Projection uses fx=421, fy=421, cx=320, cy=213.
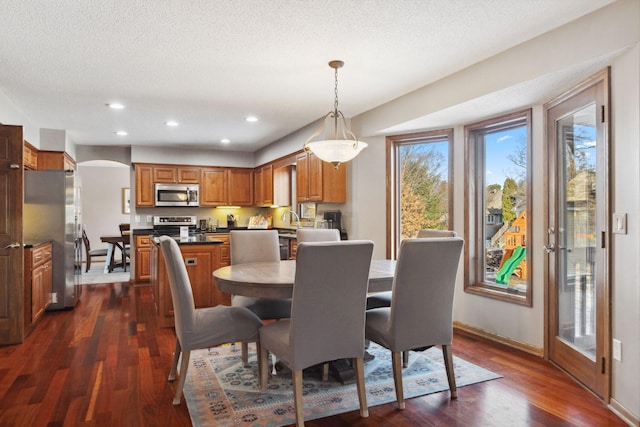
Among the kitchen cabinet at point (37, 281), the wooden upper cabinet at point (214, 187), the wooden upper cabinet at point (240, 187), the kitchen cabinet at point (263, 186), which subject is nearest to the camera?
the kitchen cabinet at point (37, 281)

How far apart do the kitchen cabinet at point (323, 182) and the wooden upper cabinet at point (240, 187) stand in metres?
2.72

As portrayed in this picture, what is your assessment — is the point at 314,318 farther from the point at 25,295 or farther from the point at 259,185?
the point at 259,185

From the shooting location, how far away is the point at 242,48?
303cm

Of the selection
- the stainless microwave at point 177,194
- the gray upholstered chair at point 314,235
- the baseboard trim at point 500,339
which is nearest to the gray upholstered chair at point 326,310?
the gray upholstered chair at point 314,235

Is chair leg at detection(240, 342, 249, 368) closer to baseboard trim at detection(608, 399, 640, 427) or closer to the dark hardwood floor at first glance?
the dark hardwood floor

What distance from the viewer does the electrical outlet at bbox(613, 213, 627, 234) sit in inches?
92.7

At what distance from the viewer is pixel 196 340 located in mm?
2512

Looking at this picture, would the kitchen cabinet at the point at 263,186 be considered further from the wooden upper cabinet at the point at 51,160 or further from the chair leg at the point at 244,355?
the chair leg at the point at 244,355

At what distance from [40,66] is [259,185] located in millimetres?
4560

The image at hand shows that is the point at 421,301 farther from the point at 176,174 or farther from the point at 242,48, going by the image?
the point at 176,174

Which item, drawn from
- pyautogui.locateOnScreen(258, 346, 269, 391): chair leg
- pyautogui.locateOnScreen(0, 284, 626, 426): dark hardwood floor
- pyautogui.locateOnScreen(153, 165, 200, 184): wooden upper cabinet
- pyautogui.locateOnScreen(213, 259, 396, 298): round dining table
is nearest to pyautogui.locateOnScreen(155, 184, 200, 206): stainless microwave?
pyautogui.locateOnScreen(153, 165, 200, 184): wooden upper cabinet

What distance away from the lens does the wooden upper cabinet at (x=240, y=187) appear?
7910 millimetres

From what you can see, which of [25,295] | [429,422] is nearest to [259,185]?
[25,295]

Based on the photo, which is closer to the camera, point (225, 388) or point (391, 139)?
point (225, 388)
